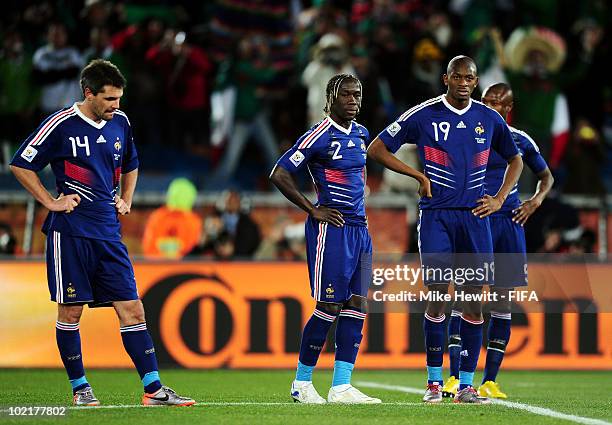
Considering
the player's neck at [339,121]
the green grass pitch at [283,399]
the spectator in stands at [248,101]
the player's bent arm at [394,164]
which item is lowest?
the green grass pitch at [283,399]

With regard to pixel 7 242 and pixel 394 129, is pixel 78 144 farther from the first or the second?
pixel 7 242

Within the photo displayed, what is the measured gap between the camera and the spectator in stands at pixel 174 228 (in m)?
15.8

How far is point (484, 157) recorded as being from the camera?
9539 millimetres

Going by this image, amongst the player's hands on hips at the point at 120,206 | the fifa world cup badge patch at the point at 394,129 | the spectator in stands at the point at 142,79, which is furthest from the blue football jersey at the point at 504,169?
the spectator in stands at the point at 142,79

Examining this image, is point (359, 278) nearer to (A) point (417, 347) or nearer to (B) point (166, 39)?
(A) point (417, 347)

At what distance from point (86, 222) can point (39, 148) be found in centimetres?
59

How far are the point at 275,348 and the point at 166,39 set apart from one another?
5011 mm

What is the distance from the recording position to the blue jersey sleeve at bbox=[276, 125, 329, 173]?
934 cm

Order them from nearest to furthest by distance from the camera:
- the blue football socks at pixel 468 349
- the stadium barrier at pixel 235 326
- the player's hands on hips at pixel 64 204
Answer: the player's hands on hips at pixel 64 204 → the blue football socks at pixel 468 349 → the stadium barrier at pixel 235 326

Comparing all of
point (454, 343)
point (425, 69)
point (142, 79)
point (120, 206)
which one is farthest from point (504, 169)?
point (142, 79)

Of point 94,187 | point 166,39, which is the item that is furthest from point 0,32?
point 94,187

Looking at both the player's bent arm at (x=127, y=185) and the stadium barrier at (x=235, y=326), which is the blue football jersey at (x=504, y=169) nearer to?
the player's bent arm at (x=127, y=185)

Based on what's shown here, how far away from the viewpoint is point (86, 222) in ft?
29.0

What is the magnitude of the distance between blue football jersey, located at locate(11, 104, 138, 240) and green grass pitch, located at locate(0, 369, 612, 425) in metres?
1.26
